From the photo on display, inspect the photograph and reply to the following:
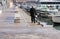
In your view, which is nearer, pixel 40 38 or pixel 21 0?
pixel 40 38

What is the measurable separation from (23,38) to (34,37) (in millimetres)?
749

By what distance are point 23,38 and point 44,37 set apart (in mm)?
1261

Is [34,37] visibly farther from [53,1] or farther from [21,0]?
[21,0]

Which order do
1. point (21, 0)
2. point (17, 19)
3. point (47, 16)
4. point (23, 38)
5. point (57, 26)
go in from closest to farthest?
point (23, 38), point (17, 19), point (57, 26), point (47, 16), point (21, 0)

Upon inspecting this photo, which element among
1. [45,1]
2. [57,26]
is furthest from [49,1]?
[57,26]

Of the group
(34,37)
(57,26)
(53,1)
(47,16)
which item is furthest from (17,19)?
(53,1)

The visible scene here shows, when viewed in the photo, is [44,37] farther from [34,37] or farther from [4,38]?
[4,38]

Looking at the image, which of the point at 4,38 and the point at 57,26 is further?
the point at 57,26

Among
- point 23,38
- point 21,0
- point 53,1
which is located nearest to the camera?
point 23,38

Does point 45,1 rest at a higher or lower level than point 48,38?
lower

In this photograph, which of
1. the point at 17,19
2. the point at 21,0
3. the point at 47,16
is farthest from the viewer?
the point at 21,0

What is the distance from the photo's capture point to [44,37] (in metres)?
14.9

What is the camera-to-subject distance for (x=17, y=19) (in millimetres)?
23594

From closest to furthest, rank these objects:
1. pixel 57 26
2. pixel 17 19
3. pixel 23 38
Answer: pixel 23 38
pixel 17 19
pixel 57 26
